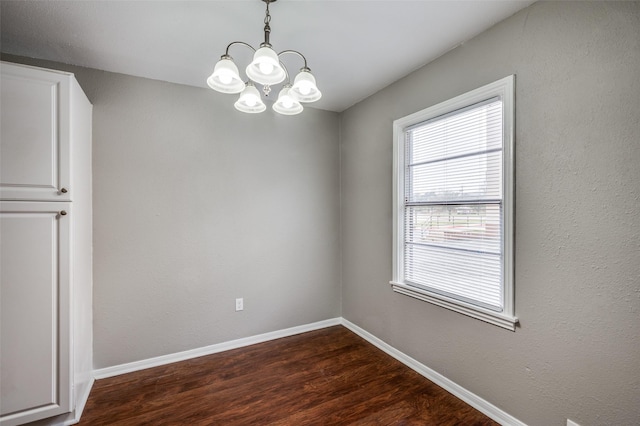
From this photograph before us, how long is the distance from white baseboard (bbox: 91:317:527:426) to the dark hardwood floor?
0.05 m

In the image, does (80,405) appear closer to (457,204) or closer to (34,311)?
(34,311)

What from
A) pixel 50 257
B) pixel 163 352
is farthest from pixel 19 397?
pixel 163 352

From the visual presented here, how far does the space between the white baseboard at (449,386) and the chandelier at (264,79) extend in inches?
85.4

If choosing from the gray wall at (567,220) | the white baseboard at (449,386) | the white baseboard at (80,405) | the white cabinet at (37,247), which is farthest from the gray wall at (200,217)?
the gray wall at (567,220)

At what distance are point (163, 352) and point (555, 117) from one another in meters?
3.27

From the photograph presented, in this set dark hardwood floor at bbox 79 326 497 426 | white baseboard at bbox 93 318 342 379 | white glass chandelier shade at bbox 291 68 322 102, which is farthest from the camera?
white baseboard at bbox 93 318 342 379

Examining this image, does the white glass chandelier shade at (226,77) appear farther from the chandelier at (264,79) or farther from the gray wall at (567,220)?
the gray wall at (567,220)

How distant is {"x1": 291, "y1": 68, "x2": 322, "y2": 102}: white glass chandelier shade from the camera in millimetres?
1573

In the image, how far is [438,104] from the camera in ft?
7.24

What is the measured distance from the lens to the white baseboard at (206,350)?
2364mm

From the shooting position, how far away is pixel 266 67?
1.47 metres

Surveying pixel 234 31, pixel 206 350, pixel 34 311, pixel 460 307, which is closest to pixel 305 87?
pixel 234 31

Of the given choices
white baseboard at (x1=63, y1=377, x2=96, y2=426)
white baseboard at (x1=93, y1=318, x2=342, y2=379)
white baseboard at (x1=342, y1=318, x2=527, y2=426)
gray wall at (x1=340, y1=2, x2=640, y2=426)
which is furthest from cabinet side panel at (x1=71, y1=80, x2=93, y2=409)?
gray wall at (x1=340, y1=2, x2=640, y2=426)

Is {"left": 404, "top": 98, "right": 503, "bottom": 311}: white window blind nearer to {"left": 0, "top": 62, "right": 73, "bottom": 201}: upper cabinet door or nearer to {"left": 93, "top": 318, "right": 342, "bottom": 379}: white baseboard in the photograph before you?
{"left": 93, "top": 318, "right": 342, "bottom": 379}: white baseboard
